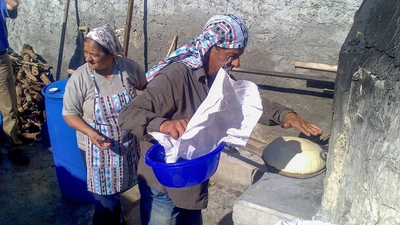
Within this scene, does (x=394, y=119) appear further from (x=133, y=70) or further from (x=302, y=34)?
(x=302, y=34)

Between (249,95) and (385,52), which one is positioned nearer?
(385,52)

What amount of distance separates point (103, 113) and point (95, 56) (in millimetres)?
404

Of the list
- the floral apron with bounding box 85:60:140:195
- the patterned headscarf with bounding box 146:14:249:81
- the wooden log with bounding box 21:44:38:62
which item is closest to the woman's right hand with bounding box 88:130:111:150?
the floral apron with bounding box 85:60:140:195

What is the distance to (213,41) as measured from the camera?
204 cm

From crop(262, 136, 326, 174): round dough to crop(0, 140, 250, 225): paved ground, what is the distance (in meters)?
1.04

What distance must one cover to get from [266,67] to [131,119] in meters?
2.52

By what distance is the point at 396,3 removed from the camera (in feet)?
5.07

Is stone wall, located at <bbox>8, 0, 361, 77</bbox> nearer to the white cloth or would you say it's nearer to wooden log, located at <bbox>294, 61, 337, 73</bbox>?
wooden log, located at <bbox>294, 61, 337, 73</bbox>

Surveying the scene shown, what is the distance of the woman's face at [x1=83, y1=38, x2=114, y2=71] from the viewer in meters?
2.80

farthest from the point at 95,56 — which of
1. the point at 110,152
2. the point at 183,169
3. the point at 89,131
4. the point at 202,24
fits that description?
the point at 202,24

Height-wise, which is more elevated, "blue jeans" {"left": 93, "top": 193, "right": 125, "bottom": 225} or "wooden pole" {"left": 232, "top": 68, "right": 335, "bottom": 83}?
"wooden pole" {"left": 232, "top": 68, "right": 335, "bottom": 83}

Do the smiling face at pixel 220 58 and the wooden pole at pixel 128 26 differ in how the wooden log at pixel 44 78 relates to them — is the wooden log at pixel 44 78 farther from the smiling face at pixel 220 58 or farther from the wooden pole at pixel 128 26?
the smiling face at pixel 220 58

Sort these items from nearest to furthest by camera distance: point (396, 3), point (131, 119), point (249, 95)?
point (396, 3)
point (131, 119)
point (249, 95)

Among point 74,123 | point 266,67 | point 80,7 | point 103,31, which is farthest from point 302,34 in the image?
point 80,7
